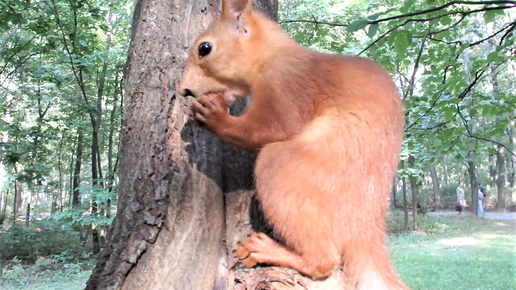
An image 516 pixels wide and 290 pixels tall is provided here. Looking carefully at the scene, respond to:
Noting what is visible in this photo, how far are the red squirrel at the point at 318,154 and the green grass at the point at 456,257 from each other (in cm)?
642

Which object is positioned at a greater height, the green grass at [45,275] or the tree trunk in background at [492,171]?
the tree trunk in background at [492,171]

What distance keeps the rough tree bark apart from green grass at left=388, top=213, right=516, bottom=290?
257 inches

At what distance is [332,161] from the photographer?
5.77ft

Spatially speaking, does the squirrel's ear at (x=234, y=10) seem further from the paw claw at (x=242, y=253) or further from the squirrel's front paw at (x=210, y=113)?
the paw claw at (x=242, y=253)

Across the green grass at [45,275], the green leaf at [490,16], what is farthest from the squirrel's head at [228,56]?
the green grass at [45,275]

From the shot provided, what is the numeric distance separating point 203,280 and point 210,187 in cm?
40

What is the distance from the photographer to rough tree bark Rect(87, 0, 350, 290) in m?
1.74

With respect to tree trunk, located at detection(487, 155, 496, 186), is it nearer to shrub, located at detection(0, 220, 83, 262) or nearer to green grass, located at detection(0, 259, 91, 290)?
shrub, located at detection(0, 220, 83, 262)

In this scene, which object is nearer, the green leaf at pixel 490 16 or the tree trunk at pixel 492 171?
the green leaf at pixel 490 16

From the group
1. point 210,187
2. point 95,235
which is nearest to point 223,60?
point 210,187

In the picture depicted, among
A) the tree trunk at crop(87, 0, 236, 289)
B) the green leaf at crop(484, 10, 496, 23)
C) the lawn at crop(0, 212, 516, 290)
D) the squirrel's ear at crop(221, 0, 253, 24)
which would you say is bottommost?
the lawn at crop(0, 212, 516, 290)

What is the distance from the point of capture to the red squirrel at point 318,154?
172cm

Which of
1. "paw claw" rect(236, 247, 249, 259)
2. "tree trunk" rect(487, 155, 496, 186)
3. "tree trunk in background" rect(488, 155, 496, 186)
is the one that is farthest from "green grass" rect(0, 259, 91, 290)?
"tree trunk" rect(487, 155, 496, 186)

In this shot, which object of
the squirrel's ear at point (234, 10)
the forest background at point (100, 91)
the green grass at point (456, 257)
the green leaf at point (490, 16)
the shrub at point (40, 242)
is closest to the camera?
the squirrel's ear at point (234, 10)
